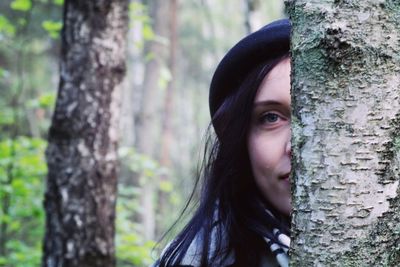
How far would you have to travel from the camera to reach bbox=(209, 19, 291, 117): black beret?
4.98ft

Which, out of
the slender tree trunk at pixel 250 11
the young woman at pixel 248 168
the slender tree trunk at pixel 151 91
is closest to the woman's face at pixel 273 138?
the young woman at pixel 248 168

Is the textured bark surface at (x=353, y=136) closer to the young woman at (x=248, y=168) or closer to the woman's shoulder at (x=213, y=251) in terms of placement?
the young woman at (x=248, y=168)

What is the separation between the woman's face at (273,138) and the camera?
138 cm

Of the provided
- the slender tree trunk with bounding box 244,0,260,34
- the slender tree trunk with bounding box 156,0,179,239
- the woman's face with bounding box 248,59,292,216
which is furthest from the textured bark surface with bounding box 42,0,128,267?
the slender tree trunk with bounding box 156,0,179,239

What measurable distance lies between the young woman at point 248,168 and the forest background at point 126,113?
1.25 ft

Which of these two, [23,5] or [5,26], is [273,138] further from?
[5,26]

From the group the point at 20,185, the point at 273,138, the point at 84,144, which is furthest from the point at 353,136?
the point at 20,185

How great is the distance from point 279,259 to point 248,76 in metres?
0.53

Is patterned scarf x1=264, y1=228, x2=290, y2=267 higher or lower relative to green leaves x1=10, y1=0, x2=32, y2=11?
lower

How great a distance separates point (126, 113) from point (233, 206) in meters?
9.03

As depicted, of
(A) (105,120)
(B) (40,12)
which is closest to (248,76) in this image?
(A) (105,120)

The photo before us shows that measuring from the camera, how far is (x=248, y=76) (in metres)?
1.53

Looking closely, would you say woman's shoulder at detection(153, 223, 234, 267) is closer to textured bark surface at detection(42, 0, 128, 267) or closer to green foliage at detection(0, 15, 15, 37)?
textured bark surface at detection(42, 0, 128, 267)

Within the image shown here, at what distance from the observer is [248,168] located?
1555 millimetres
